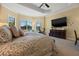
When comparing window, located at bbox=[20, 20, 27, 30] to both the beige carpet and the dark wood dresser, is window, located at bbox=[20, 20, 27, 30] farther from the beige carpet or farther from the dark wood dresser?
the beige carpet

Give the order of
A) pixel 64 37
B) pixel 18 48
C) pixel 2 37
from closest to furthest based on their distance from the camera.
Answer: pixel 18 48
pixel 2 37
pixel 64 37

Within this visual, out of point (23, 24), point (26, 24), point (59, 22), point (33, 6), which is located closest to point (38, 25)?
point (26, 24)

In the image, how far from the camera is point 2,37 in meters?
1.94

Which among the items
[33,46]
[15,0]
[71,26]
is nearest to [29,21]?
[71,26]

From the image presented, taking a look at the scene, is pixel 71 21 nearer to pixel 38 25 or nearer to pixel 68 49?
pixel 68 49

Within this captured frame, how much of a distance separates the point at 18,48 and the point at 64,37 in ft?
19.9

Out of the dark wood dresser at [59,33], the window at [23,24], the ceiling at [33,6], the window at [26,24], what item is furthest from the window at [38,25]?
the ceiling at [33,6]

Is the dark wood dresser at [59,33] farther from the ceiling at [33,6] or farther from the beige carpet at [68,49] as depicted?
the beige carpet at [68,49]

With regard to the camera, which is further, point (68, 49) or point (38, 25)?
point (38, 25)

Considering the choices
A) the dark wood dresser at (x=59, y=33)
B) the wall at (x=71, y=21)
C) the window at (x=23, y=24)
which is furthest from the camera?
the window at (x=23, y=24)

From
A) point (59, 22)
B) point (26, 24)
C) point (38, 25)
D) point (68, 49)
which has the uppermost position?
point (59, 22)

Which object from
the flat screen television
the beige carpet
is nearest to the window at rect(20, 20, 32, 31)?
the flat screen television

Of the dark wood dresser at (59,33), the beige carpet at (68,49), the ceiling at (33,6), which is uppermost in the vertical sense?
the ceiling at (33,6)

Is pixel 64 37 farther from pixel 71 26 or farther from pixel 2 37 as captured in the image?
pixel 2 37
